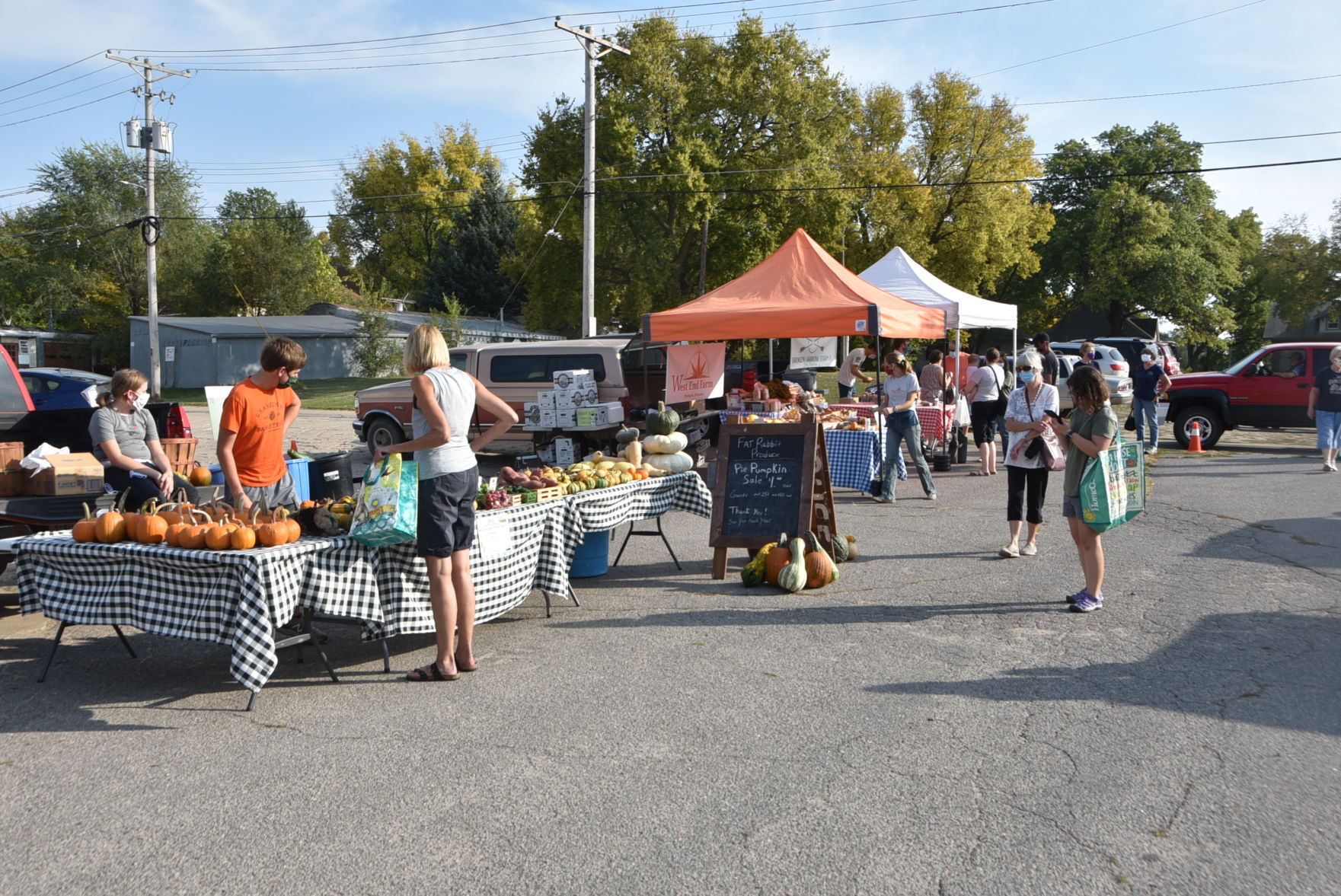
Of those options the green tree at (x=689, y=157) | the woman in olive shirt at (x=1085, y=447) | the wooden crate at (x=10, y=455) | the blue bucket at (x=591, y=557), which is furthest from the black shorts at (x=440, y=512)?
the green tree at (x=689, y=157)

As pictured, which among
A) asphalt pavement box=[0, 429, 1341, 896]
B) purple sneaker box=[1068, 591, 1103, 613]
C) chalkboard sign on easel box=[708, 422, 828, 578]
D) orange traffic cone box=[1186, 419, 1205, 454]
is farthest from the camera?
orange traffic cone box=[1186, 419, 1205, 454]

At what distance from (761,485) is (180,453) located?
16.6 ft

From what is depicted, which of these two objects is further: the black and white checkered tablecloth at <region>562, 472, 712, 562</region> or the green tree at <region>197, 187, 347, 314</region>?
the green tree at <region>197, 187, 347, 314</region>

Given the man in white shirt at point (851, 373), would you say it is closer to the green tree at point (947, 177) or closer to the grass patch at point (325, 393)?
the grass patch at point (325, 393)

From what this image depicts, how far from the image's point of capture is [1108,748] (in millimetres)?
4512

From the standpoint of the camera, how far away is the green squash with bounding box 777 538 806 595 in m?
7.54

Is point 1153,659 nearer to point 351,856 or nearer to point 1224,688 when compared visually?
point 1224,688

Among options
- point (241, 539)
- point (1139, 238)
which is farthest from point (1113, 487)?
point (1139, 238)

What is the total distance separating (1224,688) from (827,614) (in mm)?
2436

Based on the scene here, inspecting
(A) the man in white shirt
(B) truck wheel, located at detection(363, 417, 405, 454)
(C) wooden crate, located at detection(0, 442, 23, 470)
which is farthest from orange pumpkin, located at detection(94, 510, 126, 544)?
(A) the man in white shirt

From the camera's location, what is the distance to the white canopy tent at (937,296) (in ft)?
53.5

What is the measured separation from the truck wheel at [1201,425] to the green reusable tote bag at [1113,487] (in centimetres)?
1214

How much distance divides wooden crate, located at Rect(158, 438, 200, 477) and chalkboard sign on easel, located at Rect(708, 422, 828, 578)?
4513 millimetres

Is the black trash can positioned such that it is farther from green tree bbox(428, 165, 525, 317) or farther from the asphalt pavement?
green tree bbox(428, 165, 525, 317)
